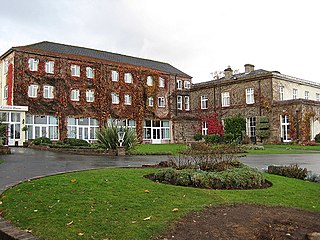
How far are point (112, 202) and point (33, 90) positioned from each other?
3265cm

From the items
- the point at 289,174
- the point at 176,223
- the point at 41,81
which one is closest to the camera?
the point at 176,223

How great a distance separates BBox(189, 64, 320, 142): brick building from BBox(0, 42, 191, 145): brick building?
6.33 meters

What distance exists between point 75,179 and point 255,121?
1328 inches

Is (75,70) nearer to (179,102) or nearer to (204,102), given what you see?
(179,102)

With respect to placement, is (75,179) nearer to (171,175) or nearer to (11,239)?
(171,175)

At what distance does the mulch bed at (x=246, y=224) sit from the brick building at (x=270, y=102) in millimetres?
32262

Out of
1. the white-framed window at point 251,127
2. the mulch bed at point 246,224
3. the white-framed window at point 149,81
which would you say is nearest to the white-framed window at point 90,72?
the white-framed window at point 149,81

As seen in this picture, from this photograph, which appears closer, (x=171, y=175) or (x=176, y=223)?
(x=176, y=223)

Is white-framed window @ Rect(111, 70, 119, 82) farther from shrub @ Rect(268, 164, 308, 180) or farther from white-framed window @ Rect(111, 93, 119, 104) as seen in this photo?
shrub @ Rect(268, 164, 308, 180)

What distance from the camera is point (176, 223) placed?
5.24 meters

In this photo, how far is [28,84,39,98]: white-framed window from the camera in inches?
1410

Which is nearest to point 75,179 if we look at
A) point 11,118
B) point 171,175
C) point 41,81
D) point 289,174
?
point 171,175

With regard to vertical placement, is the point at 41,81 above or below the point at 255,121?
above

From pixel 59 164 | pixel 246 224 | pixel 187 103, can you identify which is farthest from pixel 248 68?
pixel 246 224
